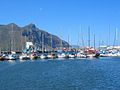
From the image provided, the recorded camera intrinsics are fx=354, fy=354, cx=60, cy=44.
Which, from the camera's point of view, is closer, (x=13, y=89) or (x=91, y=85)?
(x=13, y=89)

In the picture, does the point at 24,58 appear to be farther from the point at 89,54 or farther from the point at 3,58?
the point at 89,54

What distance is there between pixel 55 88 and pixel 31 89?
12.7 feet

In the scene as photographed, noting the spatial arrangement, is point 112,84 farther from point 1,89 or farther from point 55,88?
A: point 1,89

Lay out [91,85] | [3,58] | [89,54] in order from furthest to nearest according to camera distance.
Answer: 1. [89,54]
2. [3,58]
3. [91,85]

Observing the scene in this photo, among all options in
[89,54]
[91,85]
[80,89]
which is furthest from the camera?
[89,54]

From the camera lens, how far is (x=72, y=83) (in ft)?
202

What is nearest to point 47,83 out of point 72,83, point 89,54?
point 72,83

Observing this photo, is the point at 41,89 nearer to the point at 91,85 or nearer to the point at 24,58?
the point at 91,85

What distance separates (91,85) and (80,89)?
5078 mm

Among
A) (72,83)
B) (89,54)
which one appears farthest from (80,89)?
(89,54)

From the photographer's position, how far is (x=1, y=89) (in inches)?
2144

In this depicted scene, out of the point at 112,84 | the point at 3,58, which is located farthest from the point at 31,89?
the point at 3,58

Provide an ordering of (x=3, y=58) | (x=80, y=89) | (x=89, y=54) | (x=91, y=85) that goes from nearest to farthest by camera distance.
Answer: (x=80, y=89) < (x=91, y=85) < (x=3, y=58) < (x=89, y=54)

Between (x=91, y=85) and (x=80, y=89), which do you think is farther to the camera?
(x=91, y=85)
